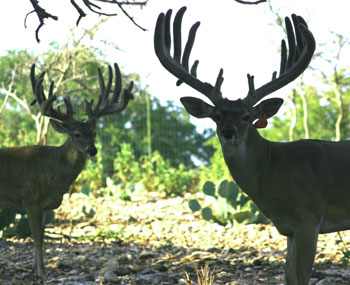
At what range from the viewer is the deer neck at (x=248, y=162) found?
417 cm

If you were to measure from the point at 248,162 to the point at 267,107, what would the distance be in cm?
53

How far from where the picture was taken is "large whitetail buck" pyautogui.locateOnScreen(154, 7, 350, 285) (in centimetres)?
402

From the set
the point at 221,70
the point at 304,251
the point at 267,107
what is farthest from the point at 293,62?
the point at 304,251

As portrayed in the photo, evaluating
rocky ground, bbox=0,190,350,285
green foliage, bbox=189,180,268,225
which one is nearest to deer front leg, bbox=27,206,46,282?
rocky ground, bbox=0,190,350,285

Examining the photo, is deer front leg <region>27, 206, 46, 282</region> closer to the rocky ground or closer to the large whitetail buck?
the rocky ground

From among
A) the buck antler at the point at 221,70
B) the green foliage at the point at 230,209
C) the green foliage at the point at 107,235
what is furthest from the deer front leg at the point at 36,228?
the green foliage at the point at 230,209

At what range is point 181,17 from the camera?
4.79 meters

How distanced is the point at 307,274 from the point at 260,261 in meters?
2.05

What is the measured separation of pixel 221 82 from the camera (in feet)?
14.4

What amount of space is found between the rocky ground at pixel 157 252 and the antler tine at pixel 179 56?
149cm

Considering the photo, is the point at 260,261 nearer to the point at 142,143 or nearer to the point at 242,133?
the point at 242,133

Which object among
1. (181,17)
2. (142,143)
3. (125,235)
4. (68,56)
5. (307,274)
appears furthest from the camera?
(142,143)

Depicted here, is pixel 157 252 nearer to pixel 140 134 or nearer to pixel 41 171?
pixel 41 171

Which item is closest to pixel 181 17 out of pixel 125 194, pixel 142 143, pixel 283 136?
pixel 125 194
